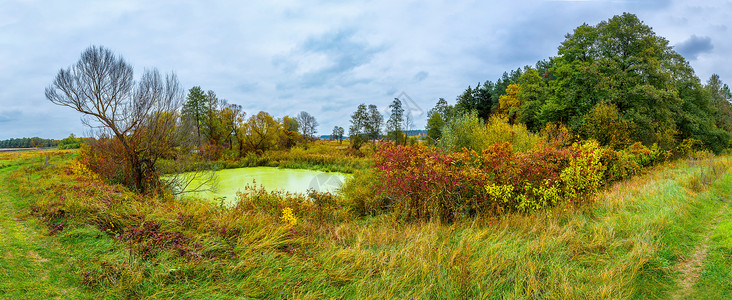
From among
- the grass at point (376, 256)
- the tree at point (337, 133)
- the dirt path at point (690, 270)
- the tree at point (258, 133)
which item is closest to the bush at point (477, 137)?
the grass at point (376, 256)

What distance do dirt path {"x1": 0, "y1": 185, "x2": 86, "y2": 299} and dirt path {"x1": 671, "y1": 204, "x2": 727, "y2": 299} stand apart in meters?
6.39

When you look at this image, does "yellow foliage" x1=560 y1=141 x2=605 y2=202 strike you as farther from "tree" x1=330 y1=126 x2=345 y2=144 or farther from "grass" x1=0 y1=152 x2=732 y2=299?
"tree" x1=330 y1=126 x2=345 y2=144

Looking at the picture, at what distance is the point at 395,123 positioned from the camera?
33.9m

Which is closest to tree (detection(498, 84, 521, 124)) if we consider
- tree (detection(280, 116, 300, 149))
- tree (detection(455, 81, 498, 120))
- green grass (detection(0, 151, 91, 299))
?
tree (detection(455, 81, 498, 120))

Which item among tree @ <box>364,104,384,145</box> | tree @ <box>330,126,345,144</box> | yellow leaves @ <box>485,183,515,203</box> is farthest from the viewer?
tree @ <box>330,126,345,144</box>

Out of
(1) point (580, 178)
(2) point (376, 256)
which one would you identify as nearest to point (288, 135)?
(1) point (580, 178)

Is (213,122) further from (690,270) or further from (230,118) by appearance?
(690,270)

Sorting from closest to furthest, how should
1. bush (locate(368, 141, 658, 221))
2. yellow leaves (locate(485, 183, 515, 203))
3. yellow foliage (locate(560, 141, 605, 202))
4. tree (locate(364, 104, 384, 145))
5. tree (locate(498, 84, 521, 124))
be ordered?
yellow leaves (locate(485, 183, 515, 203)), bush (locate(368, 141, 658, 221)), yellow foliage (locate(560, 141, 605, 202)), tree (locate(498, 84, 521, 124)), tree (locate(364, 104, 384, 145))

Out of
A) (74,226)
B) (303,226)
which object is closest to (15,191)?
(74,226)

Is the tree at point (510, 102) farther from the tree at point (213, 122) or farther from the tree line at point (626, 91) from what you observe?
the tree at point (213, 122)

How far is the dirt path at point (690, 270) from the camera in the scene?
132 inches

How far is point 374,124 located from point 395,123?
2.76 m

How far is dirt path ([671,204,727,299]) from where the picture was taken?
132 inches

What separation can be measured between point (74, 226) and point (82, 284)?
232 centimetres
